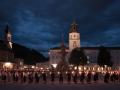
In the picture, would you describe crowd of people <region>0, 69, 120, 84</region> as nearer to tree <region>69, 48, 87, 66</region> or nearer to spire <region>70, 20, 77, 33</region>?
tree <region>69, 48, 87, 66</region>

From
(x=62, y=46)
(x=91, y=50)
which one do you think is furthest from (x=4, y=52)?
(x=62, y=46)

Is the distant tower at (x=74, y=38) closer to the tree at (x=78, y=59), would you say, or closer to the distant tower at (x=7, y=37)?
the tree at (x=78, y=59)

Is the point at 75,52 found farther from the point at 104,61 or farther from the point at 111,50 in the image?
the point at 111,50

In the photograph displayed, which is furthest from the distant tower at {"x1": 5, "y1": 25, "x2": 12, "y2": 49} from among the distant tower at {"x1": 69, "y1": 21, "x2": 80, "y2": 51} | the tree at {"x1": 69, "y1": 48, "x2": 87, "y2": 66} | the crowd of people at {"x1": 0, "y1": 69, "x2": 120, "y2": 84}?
the crowd of people at {"x1": 0, "y1": 69, "x2": 120, "y2": 84}

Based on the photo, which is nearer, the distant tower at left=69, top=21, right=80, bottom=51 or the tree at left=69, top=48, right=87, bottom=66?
the tree at left=69, top=48, right=87, bottom=66

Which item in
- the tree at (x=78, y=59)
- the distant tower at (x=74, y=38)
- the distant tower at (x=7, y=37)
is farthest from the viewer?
the distant tower at (x=74, y=38)

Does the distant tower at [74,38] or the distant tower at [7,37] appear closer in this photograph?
the distant tower at [7,37]

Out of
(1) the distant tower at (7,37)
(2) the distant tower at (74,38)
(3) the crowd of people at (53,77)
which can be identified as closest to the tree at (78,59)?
(1) the distant tower at (7,37)

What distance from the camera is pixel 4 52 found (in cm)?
12875

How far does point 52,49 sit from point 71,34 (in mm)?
15527

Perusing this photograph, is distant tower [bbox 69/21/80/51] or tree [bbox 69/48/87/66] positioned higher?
distant tower [bbox 69/21/80/51]

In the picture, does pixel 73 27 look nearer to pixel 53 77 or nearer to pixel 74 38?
pixel 74 38

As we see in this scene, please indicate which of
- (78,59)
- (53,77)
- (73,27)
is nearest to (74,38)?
(73,27)

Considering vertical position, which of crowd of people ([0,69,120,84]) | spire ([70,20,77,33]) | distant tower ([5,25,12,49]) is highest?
spire ([70,20,77,33])
